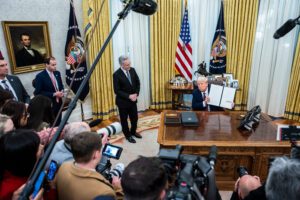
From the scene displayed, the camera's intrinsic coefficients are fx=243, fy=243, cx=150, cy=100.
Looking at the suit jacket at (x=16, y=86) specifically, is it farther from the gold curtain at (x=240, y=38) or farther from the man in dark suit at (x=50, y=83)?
the gold curtain at (x=240, y=38)

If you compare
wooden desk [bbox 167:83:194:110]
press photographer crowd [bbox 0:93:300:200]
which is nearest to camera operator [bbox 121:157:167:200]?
press photographer crowd [bbox 0:93:300:200]

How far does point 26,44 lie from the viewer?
4453 millimetres

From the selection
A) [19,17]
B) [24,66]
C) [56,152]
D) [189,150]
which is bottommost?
[189,150]

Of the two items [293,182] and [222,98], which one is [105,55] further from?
[293,182]

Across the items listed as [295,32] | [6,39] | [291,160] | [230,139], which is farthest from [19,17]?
[295,32]

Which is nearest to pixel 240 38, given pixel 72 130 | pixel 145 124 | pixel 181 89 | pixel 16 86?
pixel 181 89

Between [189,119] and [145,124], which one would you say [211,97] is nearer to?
[189,119]

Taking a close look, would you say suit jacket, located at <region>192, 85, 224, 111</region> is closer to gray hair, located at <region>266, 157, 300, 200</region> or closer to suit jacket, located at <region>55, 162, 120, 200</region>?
gray hair, located at <region>266, 157, 300, 200</region>

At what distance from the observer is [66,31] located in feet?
16.8

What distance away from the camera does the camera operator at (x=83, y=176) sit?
1.46 metres

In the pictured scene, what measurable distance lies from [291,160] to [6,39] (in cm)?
448

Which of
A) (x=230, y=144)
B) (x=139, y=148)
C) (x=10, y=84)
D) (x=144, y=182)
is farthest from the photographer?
(x=139, y=148)

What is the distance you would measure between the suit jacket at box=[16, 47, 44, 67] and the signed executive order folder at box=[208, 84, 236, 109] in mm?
3284

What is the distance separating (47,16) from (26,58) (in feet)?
3.14
